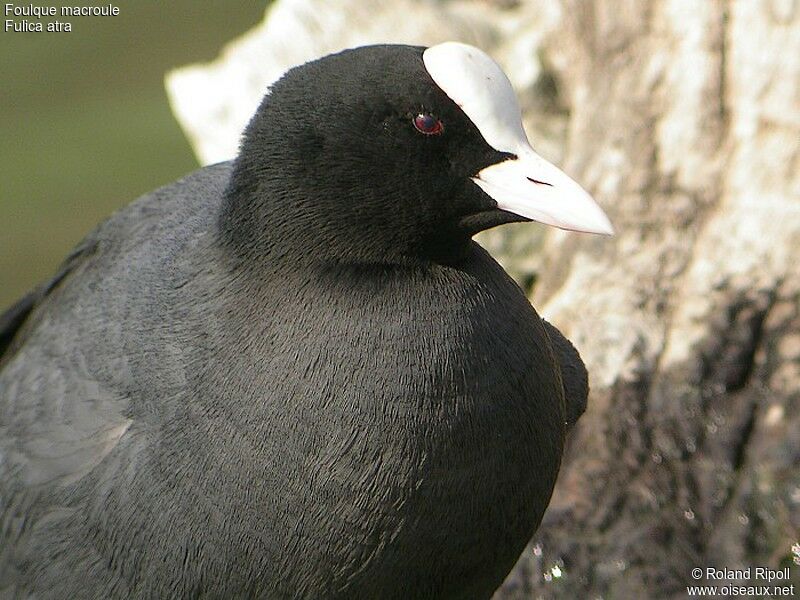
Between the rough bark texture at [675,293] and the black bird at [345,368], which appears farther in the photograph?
the rough bark texture at [675,293]

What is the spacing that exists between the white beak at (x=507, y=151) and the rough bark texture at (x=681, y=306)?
1664 mm

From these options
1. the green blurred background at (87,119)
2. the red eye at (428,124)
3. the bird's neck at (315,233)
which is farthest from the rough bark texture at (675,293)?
the green blurred background at (87,119)

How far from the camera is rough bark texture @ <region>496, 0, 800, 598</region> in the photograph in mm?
4164

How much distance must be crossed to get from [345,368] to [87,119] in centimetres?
489

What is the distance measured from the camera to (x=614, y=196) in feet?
16.2

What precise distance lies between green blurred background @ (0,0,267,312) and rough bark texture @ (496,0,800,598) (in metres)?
2.79

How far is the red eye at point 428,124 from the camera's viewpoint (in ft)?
9.20

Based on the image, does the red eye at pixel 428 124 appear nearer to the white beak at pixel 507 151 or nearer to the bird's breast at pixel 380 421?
the white beak at pixel 507 151

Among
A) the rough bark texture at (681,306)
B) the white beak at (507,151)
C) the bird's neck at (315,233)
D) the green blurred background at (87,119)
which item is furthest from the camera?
the green blurred background at (87,119)

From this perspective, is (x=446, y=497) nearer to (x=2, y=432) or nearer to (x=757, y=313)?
(x=2, y=432)

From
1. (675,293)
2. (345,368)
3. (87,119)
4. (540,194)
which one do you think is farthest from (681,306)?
(87,119)

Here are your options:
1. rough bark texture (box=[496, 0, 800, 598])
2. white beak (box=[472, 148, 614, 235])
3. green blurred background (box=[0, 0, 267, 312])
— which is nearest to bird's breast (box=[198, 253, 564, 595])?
white beak (box=[472, 148, 614, 235])

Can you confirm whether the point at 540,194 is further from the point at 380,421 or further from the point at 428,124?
the point at 380,421

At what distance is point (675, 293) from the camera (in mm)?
4648
